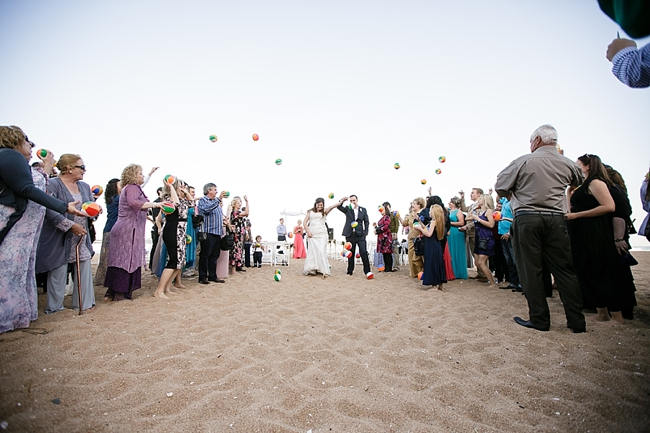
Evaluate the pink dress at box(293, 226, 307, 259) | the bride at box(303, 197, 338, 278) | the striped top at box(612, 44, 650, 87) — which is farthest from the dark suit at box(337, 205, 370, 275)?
the pink dress at box(293, 226, 307, 259)

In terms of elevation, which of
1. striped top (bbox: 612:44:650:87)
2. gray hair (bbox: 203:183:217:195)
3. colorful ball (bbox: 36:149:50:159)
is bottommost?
striped top (bbox: 612:44:650:87)

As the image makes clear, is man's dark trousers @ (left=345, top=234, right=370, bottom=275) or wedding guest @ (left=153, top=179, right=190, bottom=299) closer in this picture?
wedding guest @ (left=153, top=179, right=190, bottom=299)

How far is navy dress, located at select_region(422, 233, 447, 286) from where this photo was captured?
5.30 metres

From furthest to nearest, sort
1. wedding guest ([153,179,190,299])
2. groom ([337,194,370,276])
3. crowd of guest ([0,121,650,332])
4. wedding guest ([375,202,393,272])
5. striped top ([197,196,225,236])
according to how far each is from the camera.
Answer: wedding guest ([375,202,393,272])
groom ([337,194,370,276])
striped top ([197,196,225,236])
wedding guest ([153,179,190,299])
crowd of guest ([0,121,650,332])

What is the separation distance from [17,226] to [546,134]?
5348 mm

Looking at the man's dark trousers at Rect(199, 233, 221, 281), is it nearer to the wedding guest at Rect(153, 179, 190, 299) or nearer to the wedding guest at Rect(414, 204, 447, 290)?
the wedding guest at Rect(153, 179, 190, 299)

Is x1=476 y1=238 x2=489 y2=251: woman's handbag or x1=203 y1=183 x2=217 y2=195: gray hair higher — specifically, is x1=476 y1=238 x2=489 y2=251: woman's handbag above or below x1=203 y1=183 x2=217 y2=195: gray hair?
below

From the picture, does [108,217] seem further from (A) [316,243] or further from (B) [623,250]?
(B) [623,250]

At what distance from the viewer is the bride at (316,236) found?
7367 mm

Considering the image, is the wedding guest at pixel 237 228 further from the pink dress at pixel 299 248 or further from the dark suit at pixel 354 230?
the pink dress at pixel 299 248

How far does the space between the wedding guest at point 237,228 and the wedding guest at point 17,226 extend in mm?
4246

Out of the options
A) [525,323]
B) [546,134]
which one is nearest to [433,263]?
[525,323]

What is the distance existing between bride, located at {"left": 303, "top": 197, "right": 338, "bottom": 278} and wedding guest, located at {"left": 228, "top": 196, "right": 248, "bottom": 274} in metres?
1.65

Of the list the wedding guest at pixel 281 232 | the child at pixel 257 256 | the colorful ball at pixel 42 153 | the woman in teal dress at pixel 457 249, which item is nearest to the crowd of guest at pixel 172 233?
the colorful ball at pixel 42 153
